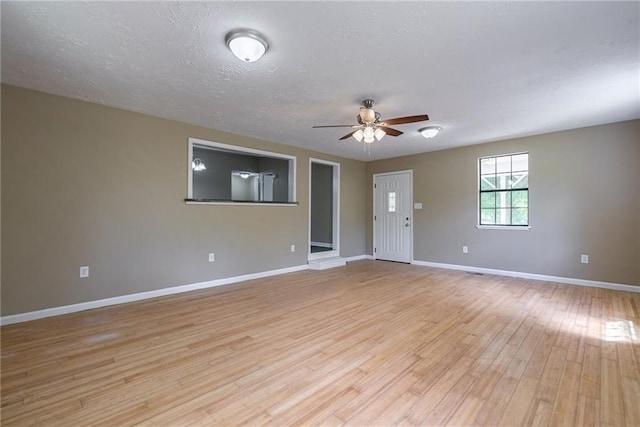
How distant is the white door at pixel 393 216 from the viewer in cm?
658

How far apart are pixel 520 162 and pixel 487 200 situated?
845mm

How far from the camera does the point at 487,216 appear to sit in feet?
18.3

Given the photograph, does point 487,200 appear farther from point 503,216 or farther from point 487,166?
point 487,166

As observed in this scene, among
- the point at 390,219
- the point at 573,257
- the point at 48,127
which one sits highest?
the point at 48,127

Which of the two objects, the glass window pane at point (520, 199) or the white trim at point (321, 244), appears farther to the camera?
the white trim at point (321, 244)

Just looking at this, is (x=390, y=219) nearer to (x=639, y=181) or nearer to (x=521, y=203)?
(x=521, y=203)

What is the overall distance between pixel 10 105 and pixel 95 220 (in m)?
1.40

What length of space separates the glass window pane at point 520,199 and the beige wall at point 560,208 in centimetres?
12

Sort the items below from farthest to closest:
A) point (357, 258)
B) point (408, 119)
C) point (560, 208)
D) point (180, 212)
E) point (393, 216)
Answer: point (357, 258) < point (393, 216) < point (560, 208) < point (180, 212) < point (408, 119)

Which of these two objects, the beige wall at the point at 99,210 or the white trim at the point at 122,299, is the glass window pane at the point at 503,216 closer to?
the white trim at the point at 122,299

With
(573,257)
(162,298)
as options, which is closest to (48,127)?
(162,298)

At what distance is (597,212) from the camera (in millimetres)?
4422

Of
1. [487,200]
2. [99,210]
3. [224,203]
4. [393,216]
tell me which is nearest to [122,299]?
[99,210]

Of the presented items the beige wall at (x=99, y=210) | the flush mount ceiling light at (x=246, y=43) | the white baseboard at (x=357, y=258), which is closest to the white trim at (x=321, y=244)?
the white baseboard at (x=357, y=258)
